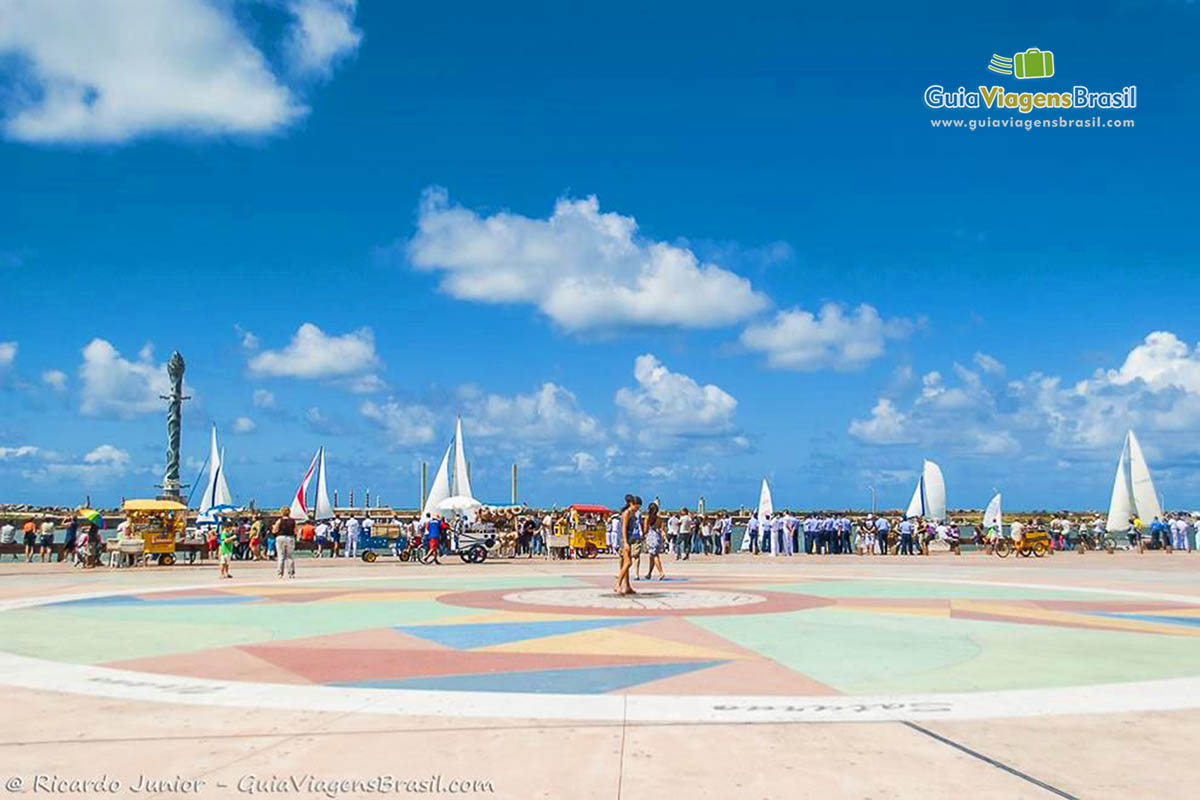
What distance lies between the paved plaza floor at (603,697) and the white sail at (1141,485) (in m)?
33.8

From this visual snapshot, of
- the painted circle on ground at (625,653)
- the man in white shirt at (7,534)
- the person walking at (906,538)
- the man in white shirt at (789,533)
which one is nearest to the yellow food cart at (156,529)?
the man in white shirt at (7,534)

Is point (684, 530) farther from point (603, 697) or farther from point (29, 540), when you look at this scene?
point (603, 697)

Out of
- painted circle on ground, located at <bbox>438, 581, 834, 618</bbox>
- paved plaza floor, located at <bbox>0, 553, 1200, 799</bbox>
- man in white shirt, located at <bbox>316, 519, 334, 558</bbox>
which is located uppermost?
man in white shirt, located at <bbox>316, 519, 334, 558</bbox>

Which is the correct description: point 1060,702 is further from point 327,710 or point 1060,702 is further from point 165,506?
point 165,506

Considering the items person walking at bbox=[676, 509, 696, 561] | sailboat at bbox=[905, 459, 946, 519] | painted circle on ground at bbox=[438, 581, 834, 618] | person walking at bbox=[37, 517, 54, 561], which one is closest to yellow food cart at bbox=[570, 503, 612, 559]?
person walking at bbox=[676, 509, 696, 561]

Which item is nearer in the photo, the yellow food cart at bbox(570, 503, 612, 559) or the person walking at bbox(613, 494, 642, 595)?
the person walking at bbox(613, 494, 642, 595)

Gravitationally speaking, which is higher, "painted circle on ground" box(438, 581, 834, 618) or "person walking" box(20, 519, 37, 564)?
"person walking" box(20, 519, 37, 564)

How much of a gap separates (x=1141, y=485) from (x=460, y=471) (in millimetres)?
36662

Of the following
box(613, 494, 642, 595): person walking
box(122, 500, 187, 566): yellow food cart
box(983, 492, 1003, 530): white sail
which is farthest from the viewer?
box(983, 492, 1003, 530): white sail

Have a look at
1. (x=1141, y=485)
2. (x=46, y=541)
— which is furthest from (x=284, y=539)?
(x=1141, y=485)

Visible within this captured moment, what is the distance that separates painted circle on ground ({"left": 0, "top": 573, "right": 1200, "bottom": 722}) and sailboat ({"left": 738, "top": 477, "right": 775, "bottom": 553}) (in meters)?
22.4

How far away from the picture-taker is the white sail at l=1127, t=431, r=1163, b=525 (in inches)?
1816

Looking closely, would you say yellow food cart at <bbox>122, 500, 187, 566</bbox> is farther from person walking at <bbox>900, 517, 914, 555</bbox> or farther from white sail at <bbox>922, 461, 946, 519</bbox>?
white sail at <bbox>922, 461, 946, 519</bbox>

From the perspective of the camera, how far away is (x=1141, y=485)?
4678cm
